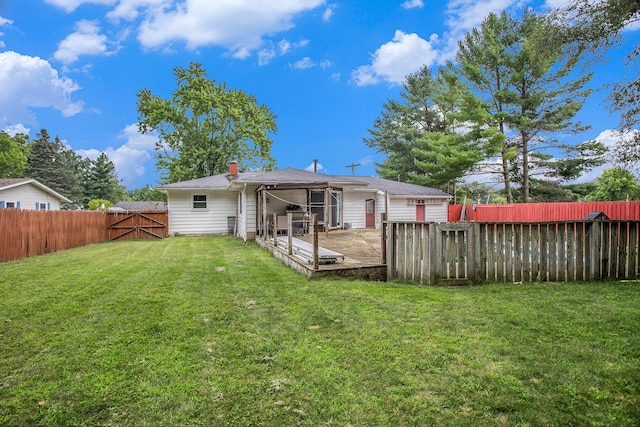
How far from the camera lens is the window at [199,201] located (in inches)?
742

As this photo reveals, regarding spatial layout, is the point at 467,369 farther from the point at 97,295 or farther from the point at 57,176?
the point at 57,176

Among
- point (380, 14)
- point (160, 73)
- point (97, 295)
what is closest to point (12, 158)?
point (160, 73)

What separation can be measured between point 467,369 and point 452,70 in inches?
1142

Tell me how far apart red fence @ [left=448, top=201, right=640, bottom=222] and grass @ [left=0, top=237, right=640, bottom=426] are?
8684mm

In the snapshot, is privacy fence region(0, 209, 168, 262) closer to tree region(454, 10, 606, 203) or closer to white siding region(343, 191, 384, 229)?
white siding region(343, 191, 384, 229)

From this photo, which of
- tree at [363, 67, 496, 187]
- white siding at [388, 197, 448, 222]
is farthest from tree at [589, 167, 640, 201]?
white siding at [388, 197, 448, 222]

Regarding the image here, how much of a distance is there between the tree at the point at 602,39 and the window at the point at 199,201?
1637 centimetres

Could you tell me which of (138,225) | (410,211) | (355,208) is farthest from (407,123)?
(138,225)

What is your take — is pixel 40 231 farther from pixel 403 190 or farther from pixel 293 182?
pixel 403 190

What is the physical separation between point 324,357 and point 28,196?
A: 998 inches

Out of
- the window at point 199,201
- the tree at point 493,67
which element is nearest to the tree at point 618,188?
the tree at point 493,67

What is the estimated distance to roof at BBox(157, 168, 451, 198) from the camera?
13672 mm

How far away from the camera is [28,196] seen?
21234 mm

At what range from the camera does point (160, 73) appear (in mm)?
29297
